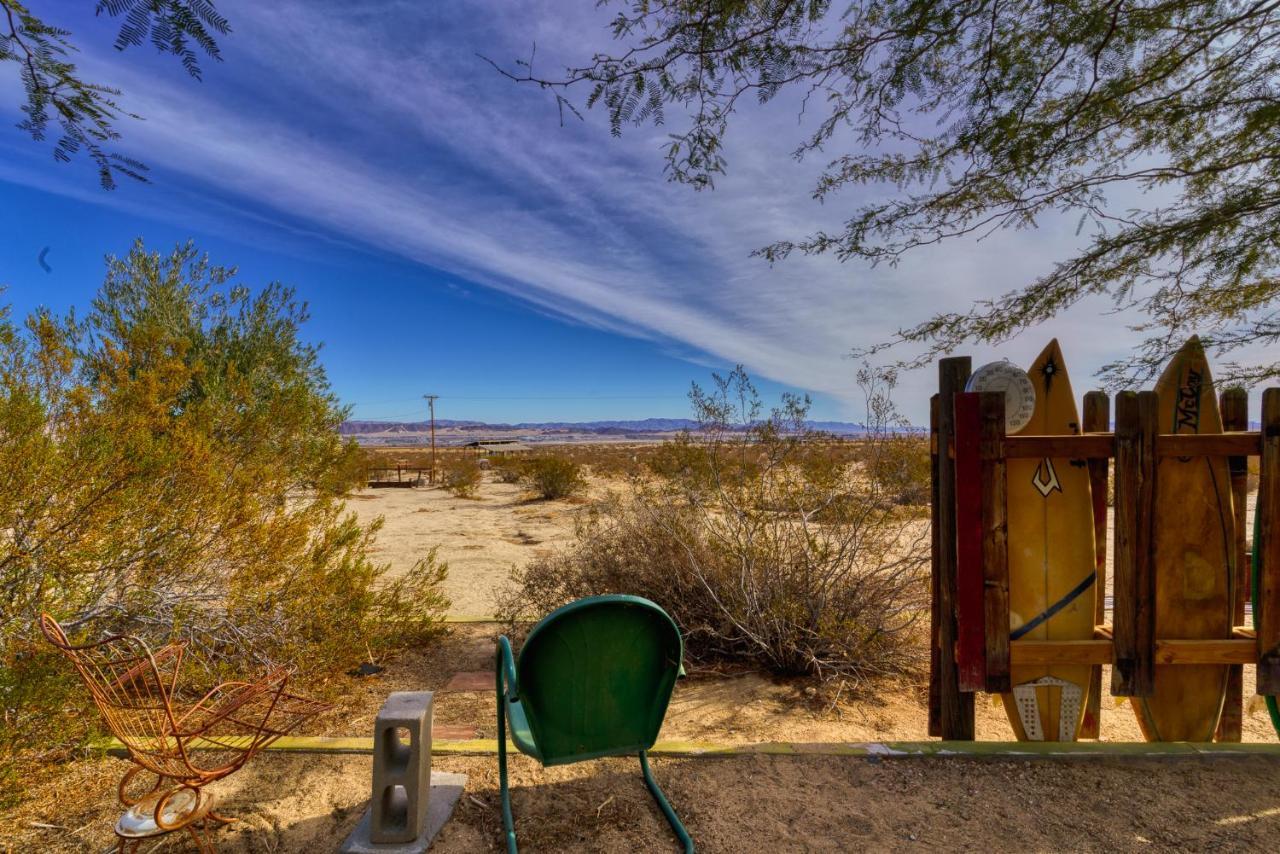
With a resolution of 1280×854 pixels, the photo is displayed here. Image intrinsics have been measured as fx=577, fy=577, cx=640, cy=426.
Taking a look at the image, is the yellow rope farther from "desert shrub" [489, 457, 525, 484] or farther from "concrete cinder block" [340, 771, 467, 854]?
"desert shrub" [489, 457, 525, 484]

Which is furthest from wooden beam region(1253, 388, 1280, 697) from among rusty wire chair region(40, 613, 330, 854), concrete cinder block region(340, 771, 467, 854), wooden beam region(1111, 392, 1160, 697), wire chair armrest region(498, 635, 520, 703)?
rusty wire chair region(40, 613, 330, 854)

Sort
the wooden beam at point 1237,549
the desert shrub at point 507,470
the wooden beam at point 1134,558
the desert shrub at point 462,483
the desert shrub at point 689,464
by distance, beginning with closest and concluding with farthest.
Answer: the wooden beam at point 1134,558 < the wooden beam at point 1237,549 < the desert shrub at point 689,464 < the desert shrub at point 462,483 < the desert shrub at point 507,470

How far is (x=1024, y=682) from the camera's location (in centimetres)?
280

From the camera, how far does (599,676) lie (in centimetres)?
212

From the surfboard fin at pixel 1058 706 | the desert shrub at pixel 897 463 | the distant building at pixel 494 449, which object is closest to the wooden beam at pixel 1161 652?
the surfboard fin at pixel 1058 706

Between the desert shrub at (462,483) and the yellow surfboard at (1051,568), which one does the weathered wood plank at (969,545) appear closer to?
the yellow surfboard at (1051,568)

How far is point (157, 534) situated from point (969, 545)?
446cm

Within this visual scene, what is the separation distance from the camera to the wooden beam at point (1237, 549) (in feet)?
9.34

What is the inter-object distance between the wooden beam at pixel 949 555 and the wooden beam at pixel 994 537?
0.48 feet

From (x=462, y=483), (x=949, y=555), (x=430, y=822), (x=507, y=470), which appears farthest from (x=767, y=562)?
(x=507, y=470)

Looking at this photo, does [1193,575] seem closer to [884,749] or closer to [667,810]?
[884,749]

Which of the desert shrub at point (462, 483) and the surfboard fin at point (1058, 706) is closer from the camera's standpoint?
the surfboard fin at point (1058, 706)

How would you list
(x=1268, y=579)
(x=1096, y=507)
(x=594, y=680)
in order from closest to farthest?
(x=594, y=680)
(x=1268, y=579)
(x=1096, y=507)

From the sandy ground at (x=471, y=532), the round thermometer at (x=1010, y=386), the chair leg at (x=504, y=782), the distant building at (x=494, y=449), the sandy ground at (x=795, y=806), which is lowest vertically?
the sandy ground at (x=471, y=532)
